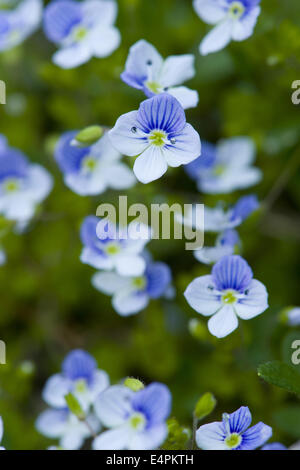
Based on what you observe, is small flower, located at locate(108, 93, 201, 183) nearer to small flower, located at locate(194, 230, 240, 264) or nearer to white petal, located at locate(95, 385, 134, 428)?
small flower, located at locate(194, 230, 240, 264)

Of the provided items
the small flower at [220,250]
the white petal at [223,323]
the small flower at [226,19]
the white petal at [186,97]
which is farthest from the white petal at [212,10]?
the white petal at [223,323]

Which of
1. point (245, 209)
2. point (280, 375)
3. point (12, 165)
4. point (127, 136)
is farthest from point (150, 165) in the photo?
point (12, 165)

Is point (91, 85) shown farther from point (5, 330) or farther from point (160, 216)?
point (5, 330)

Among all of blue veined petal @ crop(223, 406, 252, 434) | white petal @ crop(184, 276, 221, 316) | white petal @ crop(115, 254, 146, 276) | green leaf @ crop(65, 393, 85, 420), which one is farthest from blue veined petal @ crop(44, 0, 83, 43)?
→ blue veined petal @ crop(223, 406, 252, 434)

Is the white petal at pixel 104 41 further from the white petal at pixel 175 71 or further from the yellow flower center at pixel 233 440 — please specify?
the yellow flower center at pixel 233 440

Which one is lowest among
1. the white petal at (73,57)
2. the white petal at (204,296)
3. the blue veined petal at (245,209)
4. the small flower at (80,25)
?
the white petal at (204,296)
